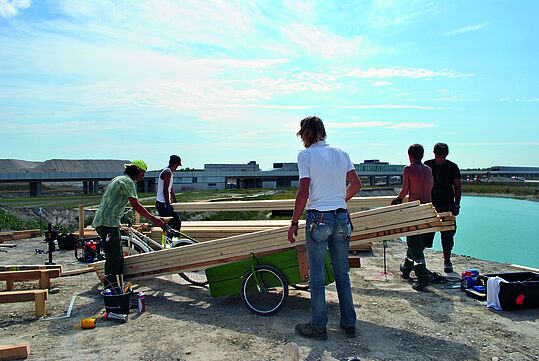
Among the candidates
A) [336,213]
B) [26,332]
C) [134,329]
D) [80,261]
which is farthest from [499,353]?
[80,261]

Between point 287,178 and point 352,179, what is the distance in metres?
68.8

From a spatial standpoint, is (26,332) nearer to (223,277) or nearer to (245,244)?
(223,277)

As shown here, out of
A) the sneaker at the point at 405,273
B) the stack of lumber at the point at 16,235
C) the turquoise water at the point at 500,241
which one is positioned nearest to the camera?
the sneaker at the point at 405,273

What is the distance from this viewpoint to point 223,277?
5.69m

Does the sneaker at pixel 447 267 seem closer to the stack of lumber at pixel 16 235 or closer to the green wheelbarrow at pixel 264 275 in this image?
the green wheelbarrow at pixel 264 275

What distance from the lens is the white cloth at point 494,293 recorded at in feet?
17.4

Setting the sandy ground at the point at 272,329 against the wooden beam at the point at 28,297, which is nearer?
the sandy ground at the point at 272,329

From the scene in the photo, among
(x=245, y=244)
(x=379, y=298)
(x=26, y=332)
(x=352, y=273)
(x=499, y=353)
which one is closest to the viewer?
(x=499, y=353)

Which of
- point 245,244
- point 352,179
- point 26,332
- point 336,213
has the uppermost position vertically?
point 352,179

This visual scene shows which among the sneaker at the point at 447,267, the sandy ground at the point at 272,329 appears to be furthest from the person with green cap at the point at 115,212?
the sneaker at the point at 447,267

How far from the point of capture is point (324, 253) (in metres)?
4.40

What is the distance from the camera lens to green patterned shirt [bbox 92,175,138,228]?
5.75m

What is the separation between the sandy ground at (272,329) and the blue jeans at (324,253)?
298 millimetres

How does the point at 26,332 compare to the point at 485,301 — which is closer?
the point at 26,332
